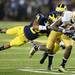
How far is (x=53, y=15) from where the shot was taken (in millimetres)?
12766

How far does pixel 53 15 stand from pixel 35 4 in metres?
17.3

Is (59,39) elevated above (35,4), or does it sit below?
above

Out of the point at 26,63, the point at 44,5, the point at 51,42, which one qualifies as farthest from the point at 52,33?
the point at 44,5

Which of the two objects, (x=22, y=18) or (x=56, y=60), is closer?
(x=56, y=60)

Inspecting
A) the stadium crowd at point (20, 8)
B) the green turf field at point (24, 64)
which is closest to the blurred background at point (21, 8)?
the stadium crowd at point (20, 8)

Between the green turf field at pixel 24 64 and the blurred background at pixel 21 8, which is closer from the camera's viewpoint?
the green turf field at pixel 24 64

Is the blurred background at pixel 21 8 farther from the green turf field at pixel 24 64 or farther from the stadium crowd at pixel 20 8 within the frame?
the green turf field at pixel 24 64

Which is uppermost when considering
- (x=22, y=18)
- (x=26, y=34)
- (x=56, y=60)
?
(x=26, y=34)

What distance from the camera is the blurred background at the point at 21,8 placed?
2958 cm

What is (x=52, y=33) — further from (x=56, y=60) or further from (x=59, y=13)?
(x=56, y=60)

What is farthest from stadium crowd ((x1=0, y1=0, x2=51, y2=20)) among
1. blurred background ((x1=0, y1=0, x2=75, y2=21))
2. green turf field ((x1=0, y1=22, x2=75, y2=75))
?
green turf field ((x1=0, y1=22, x2=75, y2=75))

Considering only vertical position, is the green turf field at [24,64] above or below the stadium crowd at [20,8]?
above

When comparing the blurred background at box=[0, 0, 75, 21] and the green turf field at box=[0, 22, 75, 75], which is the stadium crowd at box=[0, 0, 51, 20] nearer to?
the blurred background at box=[0, 0, 75, 21]

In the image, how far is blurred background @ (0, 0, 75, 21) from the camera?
29.6 m
